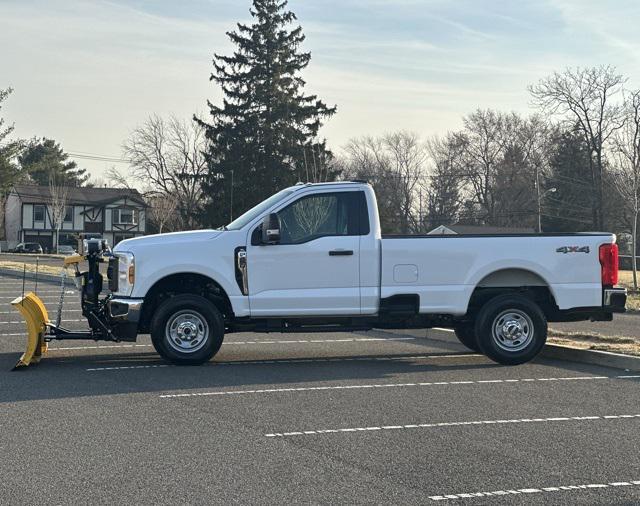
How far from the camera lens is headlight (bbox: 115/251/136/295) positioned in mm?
10758

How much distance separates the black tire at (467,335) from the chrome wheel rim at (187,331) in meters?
3.59

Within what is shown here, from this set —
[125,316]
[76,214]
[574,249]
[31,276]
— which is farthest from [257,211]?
[76,214]

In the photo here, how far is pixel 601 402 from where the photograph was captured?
8.40 m

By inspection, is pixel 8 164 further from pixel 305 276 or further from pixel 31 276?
pixel 305 276

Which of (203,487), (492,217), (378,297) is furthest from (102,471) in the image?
(492,217)

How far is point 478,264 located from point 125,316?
4.48 meters

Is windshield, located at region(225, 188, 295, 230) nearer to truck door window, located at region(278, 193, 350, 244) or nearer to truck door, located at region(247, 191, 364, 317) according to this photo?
truck door window, located at region(278, 193, 350, 244)

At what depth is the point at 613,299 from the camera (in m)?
11.1

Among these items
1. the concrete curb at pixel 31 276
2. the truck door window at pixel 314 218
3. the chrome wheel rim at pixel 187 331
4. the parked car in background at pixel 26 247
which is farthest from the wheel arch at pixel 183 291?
the parked car in background at pixel 26 247

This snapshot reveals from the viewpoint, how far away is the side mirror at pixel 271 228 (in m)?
10.7

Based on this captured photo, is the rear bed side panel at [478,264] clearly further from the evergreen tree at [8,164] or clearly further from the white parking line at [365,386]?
the evergreen tree at [8,164]

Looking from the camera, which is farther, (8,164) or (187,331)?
(8,164)

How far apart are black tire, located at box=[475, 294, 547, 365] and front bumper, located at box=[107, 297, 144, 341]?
427 centimetres

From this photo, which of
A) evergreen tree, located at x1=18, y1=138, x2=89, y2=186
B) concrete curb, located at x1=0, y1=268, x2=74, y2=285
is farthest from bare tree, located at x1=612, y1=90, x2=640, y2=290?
evergreen tree, located at x1=18, y1=138, x2=89, y2=186
